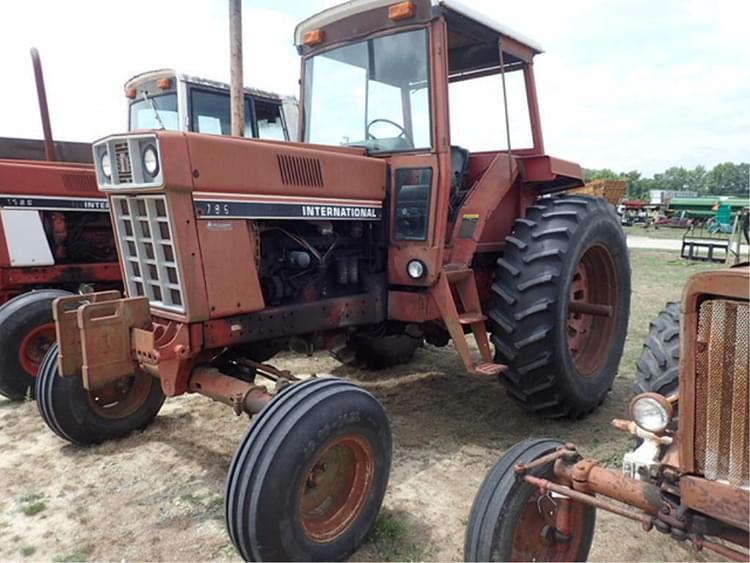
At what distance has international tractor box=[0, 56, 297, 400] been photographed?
15.2ft

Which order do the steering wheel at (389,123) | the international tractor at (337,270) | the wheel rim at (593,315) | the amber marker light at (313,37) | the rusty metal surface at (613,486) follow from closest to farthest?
the rusty metal surface at (613,486)
the international tractor at (337,270)
the steering wheel at (389,123)
the amber marker light at (313,37)
the wheel rim at (593,315)

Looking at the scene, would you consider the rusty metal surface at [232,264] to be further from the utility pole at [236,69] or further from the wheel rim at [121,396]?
the utility pole at [236,69]

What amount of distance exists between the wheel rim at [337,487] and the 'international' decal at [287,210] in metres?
1.24

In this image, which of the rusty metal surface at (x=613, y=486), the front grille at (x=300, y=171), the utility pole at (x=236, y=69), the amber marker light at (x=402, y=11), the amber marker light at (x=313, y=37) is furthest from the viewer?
the utility pole at (x=236, y=69)

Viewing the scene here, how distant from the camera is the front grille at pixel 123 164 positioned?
290 cm

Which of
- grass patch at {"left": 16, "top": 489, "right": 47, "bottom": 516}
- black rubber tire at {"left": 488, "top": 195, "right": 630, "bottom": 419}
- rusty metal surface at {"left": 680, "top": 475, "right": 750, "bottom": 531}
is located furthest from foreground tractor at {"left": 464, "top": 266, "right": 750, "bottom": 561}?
grass patch at {"left": 16, "top": 489, "right": 47, "bottom": 516}

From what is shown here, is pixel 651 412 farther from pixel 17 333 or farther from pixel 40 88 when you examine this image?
pixel 40 88

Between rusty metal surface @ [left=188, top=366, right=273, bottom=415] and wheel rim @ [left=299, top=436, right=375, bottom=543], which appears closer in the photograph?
wheel rim @ [left=299, top=436, right=375, bottom=543]

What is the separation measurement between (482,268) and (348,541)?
7.67 feet

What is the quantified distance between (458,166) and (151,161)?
2.28 metres

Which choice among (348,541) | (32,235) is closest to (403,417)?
(348,541)

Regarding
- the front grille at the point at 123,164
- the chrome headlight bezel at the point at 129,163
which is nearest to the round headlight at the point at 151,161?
the chrome headlight bezel at the point at 129,163

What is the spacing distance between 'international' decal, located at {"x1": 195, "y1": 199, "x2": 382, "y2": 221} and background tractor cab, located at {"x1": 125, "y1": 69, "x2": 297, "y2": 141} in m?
2.50

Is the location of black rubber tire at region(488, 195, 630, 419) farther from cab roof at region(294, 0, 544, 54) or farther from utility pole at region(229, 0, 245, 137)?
utility pole at region(229, 0, 245, 137)
